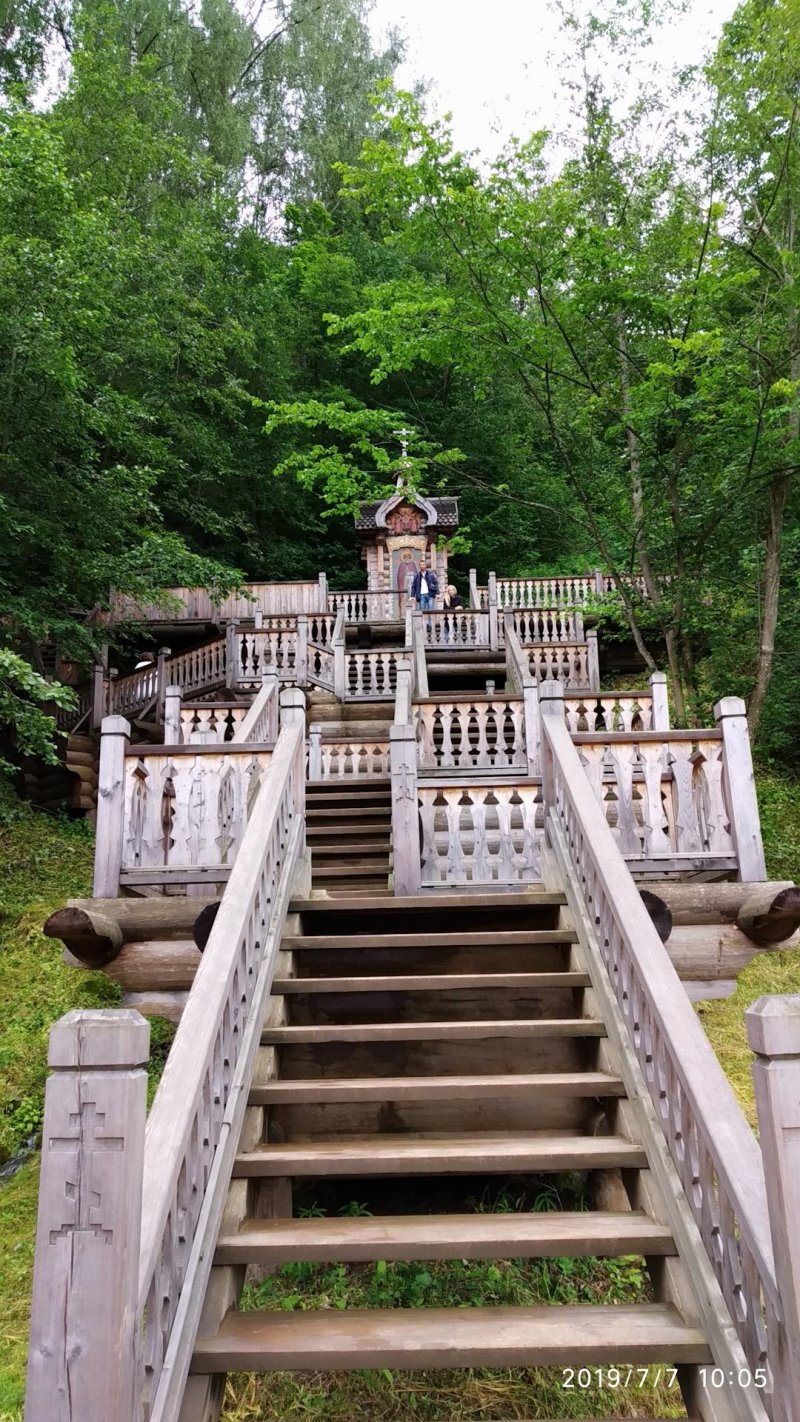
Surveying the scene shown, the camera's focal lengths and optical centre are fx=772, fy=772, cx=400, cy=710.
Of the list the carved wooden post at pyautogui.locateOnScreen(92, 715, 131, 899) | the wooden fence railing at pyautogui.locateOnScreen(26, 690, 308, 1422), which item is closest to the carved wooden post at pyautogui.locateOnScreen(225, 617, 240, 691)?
the carved wooden post at pyautogui.locateOnScreen(92, 715, 131, 899)

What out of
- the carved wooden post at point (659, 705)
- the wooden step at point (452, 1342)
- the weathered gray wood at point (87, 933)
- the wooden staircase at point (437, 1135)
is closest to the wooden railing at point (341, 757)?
the carved wooden post at point (659, 705)

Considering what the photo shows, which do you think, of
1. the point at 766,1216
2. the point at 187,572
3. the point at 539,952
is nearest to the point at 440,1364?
the point at 766,1216

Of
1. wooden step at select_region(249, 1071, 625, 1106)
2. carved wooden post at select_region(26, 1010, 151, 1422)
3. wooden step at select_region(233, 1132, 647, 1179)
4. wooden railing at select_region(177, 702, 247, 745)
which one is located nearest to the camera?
carved wooden post at select_region(26, 1010, 151, 1422)

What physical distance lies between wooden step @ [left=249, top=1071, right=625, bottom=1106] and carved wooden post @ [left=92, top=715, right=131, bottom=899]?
2125 mm

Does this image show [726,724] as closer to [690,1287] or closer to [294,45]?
[690,1287]

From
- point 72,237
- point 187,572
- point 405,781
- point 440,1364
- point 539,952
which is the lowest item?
point 440,1364

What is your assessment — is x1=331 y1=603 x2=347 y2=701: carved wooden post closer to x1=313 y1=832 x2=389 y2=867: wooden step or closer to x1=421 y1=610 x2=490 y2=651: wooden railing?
x1=421 y1=610 x2=490 y2=651: wooden railing

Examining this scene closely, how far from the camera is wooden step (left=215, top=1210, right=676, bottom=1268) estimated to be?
2.63m

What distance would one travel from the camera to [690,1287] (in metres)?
2.50

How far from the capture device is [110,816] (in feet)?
16.4

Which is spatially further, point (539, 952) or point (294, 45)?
point (294, 45)

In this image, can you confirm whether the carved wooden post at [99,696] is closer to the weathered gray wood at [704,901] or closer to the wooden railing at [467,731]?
the wooden railing at [467,731]

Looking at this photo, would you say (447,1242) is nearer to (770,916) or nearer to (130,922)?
(770,916)

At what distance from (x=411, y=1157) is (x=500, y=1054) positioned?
0.91m
